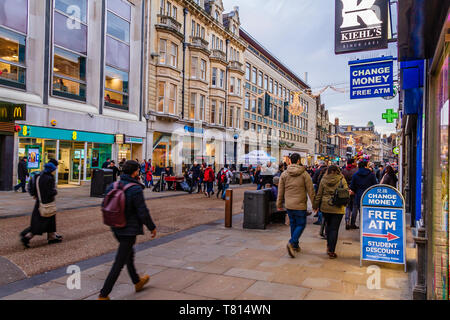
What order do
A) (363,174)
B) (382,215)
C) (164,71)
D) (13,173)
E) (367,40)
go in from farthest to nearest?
(164,71) < (13,173) < (363,174) < (367,40) < (382,215)

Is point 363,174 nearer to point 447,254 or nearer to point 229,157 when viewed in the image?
point 447,254

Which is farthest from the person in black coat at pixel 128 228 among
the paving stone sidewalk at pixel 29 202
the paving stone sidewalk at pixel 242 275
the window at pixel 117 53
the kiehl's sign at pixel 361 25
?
the window at pixel 117 53

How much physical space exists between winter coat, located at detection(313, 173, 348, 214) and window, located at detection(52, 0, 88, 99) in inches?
668

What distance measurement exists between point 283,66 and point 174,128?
104 ft

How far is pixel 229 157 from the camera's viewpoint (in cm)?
3875

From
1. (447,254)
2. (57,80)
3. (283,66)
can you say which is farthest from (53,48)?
(283,66)

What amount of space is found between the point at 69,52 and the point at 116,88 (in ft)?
13.6

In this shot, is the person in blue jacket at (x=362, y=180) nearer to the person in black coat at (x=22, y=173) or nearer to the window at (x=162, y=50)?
the person in black coat at (x=22, y=173)

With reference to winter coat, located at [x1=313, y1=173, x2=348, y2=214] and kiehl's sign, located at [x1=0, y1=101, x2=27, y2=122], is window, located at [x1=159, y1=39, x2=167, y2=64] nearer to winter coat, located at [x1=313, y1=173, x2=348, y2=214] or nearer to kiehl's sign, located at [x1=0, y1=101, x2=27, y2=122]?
kiehl's sign, located at [x1=0, y1=101, x2=27, y2=122]

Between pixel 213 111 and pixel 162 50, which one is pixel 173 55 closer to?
pixel 162 50

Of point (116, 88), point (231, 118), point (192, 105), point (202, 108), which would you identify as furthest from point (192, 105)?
point (116, 88)

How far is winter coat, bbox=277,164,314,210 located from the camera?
256 inches

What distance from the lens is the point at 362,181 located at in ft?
29.1

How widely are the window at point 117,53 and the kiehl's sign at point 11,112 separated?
7475 mm
